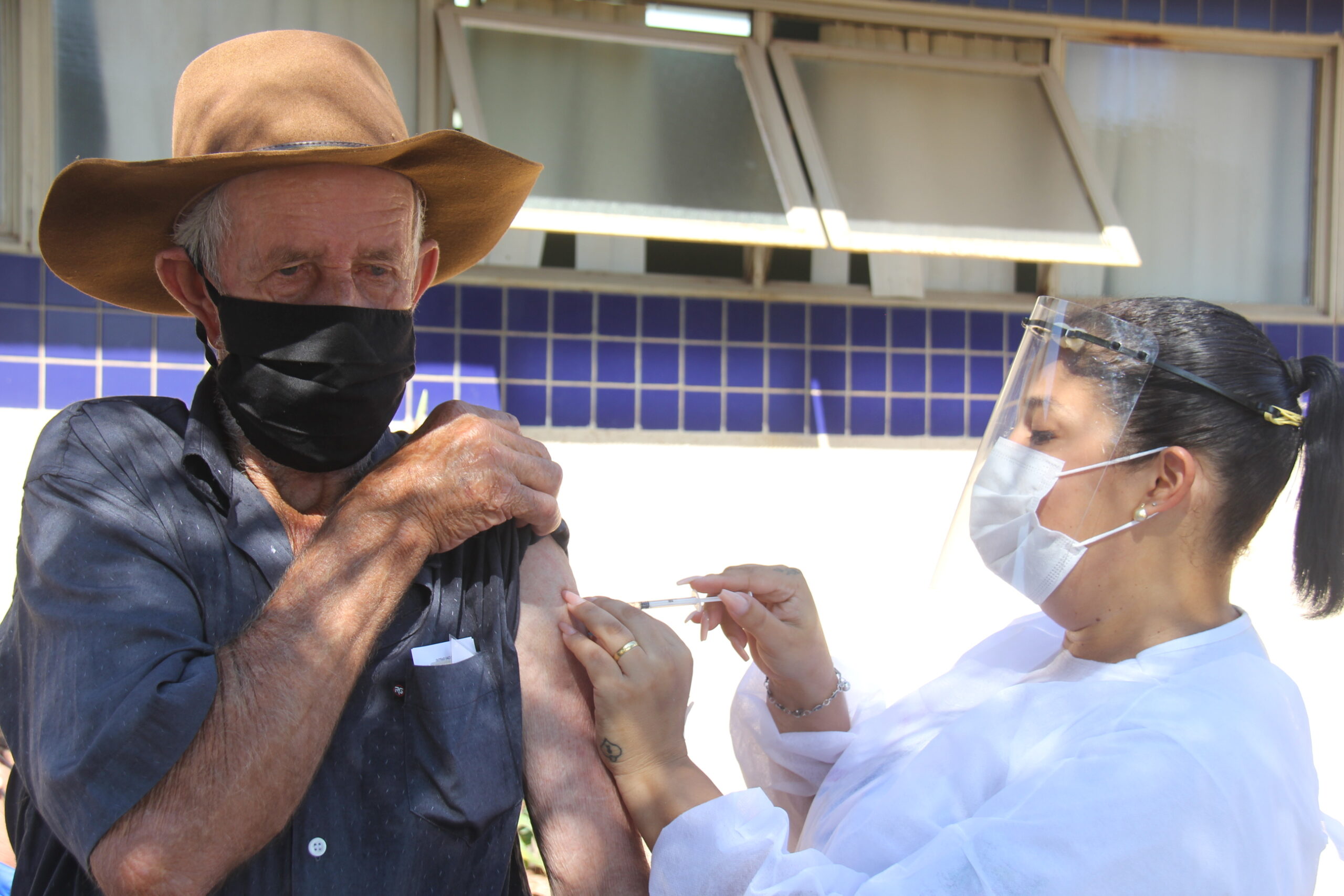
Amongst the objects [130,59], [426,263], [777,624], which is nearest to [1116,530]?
[777,624]

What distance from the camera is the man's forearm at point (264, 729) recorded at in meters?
1.18

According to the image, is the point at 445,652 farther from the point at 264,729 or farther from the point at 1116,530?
the point at 1116,530

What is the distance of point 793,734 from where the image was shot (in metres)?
2.14

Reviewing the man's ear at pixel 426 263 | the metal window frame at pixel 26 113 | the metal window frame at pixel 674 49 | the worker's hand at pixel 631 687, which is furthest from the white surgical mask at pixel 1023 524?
the metal window frame at pixel 26 113

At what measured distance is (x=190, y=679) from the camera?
3.97 feet

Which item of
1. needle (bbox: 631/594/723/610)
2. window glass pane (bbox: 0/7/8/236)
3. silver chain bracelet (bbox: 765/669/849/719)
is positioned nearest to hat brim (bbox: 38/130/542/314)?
needle (bbox: 631/594/723/610)

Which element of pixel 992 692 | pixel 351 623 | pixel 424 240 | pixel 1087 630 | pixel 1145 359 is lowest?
pixel 992 692

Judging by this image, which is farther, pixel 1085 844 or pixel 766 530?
pixel 766 530

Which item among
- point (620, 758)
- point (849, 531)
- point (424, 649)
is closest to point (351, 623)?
point (424, 649)

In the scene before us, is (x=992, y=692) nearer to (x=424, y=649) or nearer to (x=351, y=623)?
(x=424, y=649)

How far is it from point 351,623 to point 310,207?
601 mm

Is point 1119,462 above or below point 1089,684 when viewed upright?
above

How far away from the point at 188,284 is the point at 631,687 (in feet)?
3.05

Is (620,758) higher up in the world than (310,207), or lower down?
lower down
